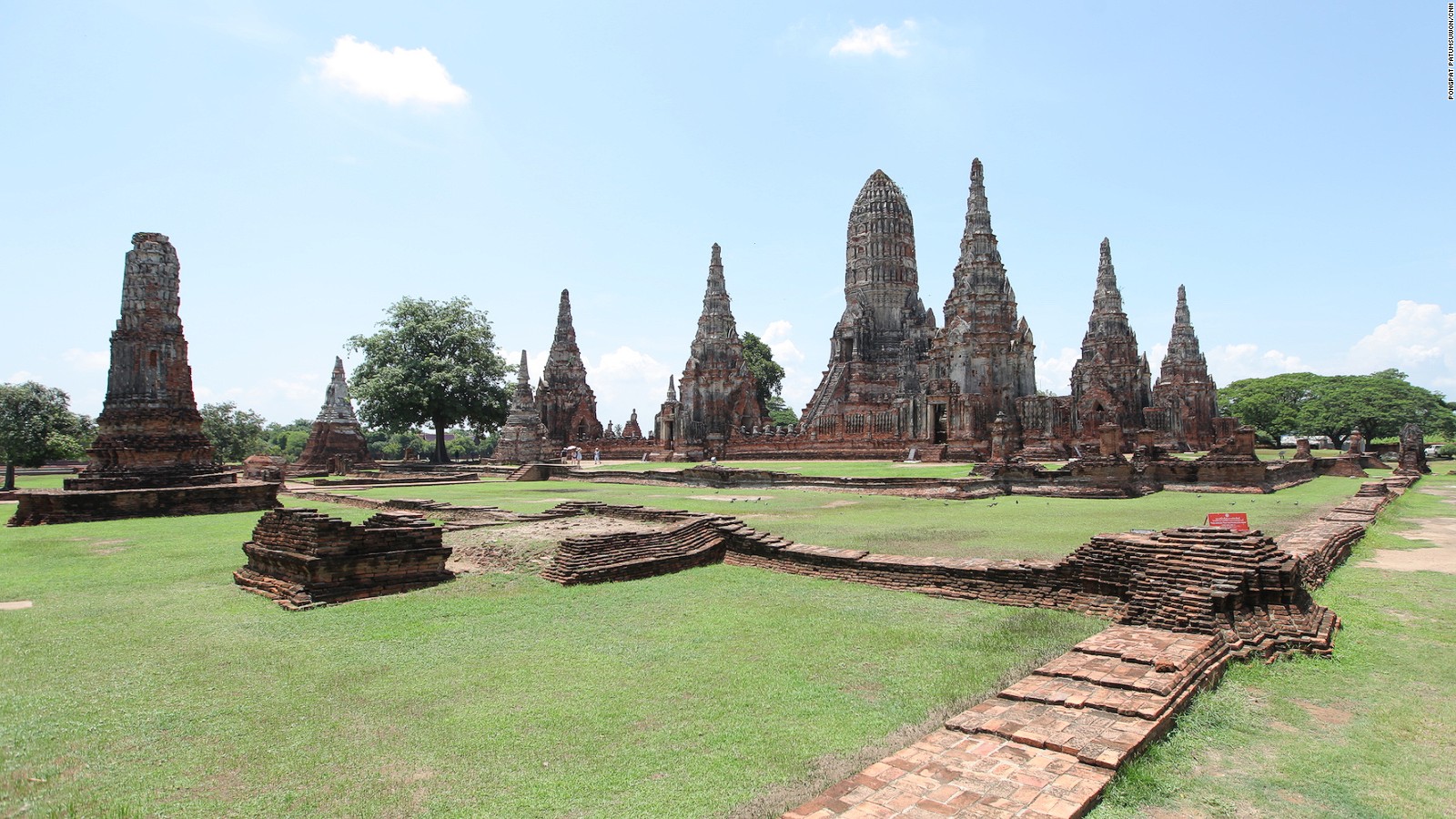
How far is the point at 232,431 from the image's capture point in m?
48.8

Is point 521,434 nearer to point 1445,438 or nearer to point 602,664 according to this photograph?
point 602,664

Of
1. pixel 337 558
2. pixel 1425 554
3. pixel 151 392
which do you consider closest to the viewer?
pixel 337 558

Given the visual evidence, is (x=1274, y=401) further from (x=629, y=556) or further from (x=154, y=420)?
(x=154, y=420)

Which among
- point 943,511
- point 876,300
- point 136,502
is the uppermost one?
point 876,300

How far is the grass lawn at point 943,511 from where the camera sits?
11.6m

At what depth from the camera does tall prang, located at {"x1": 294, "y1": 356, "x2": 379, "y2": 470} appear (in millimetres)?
39500

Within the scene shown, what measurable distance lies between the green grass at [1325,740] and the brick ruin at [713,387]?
3882cm

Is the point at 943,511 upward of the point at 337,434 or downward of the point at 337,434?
downward

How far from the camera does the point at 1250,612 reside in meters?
6.45

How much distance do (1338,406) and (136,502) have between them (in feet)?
223

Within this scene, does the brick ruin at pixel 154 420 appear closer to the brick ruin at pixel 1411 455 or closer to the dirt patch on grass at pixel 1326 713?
the dirt patch on grass at pixel 1326 713

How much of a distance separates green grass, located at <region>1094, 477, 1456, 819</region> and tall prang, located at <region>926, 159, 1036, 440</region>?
29.3 meters

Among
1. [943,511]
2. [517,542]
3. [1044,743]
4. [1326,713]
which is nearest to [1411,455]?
[943,511]

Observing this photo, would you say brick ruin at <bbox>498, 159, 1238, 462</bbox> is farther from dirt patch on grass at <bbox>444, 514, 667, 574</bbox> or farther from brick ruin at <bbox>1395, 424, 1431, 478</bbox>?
dirt patch on grass at <bbox>444, 514, 667, 574</bbox>
